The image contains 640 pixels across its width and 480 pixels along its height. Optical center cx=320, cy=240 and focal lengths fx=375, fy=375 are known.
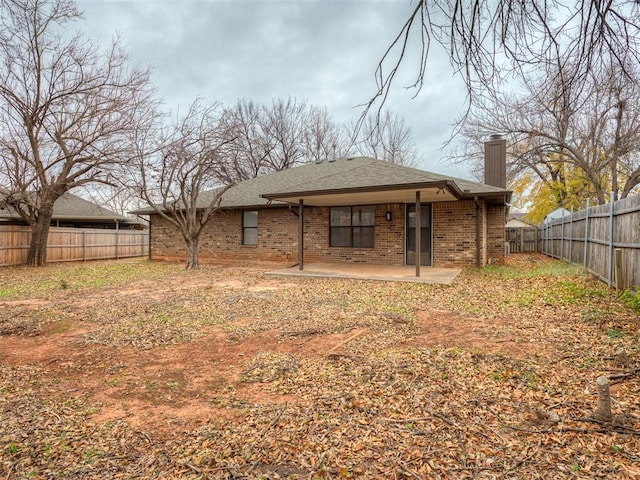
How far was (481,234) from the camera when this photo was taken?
37.2 ft

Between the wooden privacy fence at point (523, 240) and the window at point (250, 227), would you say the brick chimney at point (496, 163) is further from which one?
the window at point (250, 227)

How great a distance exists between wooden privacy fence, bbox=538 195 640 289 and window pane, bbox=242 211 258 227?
10389 millimetres

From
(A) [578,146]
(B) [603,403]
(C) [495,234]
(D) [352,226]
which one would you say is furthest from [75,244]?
(A) [578,146]

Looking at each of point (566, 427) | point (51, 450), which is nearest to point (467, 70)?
point (566, 427)

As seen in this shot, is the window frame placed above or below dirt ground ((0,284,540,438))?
above

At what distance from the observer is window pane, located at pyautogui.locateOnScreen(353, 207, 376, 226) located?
40.3ft

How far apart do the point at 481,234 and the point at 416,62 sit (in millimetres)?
9455

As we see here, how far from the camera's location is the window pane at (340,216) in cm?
1265

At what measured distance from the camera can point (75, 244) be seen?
55.5 feet

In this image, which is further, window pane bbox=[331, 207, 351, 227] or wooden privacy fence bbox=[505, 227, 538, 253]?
wooden privacy fence bbox=[505, 227, 538, 253]

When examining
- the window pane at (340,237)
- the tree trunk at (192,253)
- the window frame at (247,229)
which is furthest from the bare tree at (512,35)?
the window frame at (247,229)

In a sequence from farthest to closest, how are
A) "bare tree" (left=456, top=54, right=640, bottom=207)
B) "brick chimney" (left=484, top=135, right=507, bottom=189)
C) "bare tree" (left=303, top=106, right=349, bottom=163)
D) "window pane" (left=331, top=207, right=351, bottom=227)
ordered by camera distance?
"bare tree" (left=303, top=106, right=349, bottom=163) → "bare tree" (left=456, top=54, right=640, bottom=207) → "brick chimney" (left=484, top=135, right=507, bottom=189) → "window pane" (left=331, top=207, right=351, bottom=227)

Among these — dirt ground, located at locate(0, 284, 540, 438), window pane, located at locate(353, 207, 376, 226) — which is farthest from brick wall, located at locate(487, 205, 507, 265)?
dirt ground, located at locate(0, 284, 540, 438)

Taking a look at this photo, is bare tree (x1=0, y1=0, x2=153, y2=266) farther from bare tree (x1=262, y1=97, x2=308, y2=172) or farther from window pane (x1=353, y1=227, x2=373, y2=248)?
bare tree (x1=262, y1=97, x2=308, y2=172)
